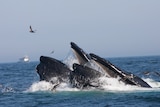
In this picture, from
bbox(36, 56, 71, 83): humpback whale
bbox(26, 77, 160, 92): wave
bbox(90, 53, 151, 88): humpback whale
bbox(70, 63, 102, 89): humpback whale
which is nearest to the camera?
bbox(70, 63, 102, 89): humpback whale

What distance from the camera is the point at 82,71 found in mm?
22391

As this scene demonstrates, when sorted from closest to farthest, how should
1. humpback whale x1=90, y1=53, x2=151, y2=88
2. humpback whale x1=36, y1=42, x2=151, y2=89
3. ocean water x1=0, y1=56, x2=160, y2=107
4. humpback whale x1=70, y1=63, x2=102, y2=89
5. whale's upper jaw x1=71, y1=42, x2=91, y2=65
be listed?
1. ocean water x1=0, y1=56, x2=160, y2=107
2. humpback whale x1=70, y1=63, x2=102, y2=89
3. humpback whale x1=36, y1=42, x2=151, y2=89
4. humpback whale x1=90, y1=53, x2=151, y2=88
5. whale's upper jaw x1=71, y1=42, x2=91, y2=65

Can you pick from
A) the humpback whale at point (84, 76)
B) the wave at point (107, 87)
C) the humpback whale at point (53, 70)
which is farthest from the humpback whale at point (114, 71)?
the humpback whale at point (53, 70)

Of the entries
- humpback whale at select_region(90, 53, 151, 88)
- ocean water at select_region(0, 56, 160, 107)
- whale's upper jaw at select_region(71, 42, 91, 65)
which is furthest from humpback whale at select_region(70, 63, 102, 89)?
whale's upper jaw at select_region(71, 42, 91, 65)

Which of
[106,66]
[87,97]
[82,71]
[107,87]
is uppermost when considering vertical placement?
[106,66]

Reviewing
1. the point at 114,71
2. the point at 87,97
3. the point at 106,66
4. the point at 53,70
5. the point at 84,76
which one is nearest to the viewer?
the point at 87,97

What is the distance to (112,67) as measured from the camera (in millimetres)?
23000

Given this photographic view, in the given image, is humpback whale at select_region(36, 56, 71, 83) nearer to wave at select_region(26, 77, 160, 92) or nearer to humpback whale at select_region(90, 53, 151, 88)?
wave at select_region(26, 77, 160, 92)

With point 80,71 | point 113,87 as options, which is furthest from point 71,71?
point 113,87

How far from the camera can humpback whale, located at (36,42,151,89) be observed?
22594 millimetres

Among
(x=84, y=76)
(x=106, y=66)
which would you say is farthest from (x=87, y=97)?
(x=106, y=66)

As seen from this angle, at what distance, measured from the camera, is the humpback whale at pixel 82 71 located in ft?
74.1

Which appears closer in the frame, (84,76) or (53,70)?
(84,76)

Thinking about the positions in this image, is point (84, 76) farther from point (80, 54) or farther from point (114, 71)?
point (114, 71)
